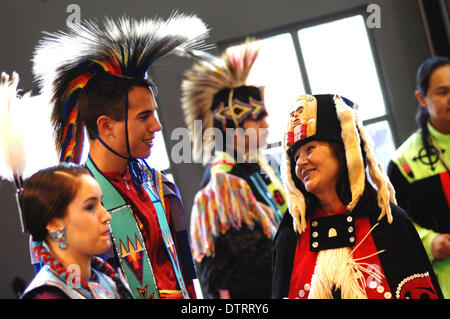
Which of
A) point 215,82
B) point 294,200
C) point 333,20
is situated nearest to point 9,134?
point 294,200

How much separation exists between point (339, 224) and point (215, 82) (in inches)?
52.1

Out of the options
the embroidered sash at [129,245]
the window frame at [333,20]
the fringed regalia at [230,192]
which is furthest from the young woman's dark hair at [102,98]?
the window frame at [333,20]

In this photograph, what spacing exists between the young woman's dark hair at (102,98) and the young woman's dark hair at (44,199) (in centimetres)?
52

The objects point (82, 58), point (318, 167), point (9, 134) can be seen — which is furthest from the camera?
point (82, 58)

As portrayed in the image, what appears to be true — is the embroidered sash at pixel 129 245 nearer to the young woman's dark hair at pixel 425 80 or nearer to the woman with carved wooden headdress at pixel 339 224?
the woman with carved wooden headdress at pixel 339 224

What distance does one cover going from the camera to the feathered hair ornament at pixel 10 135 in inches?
67.8

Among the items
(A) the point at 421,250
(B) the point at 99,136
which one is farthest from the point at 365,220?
(B) the point at 99,136

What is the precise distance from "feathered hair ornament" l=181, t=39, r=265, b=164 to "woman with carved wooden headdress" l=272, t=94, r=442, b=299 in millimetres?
1053

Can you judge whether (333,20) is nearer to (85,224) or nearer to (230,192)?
(230,192)

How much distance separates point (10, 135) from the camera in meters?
1.73

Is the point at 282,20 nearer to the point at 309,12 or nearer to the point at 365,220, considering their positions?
the point at 309,12

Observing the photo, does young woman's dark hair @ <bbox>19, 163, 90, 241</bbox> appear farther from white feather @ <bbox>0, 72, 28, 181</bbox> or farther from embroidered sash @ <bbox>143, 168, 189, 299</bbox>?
embroidered sash @ <bbox>143, 168, 189, 299</bbox>

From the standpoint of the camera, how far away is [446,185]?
258 centimetres

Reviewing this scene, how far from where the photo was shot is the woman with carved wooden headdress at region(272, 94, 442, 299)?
177cm
